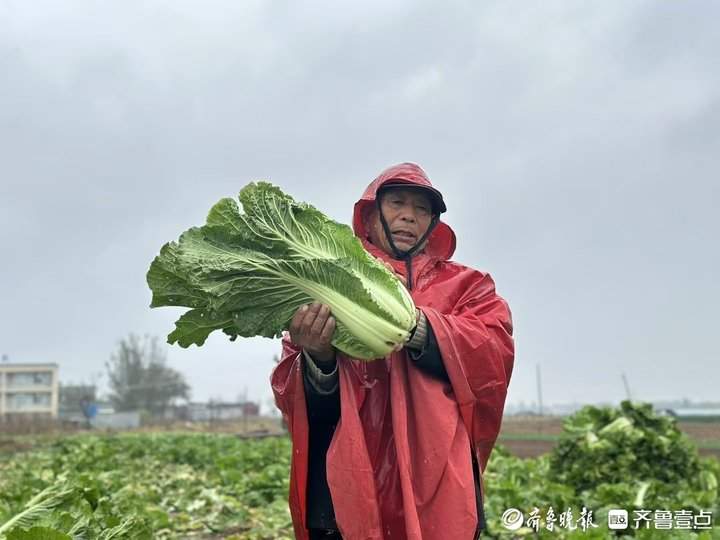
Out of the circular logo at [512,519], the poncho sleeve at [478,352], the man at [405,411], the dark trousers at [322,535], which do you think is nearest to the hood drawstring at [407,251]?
the man at [405,411]

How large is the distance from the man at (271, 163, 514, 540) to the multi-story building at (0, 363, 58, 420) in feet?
309

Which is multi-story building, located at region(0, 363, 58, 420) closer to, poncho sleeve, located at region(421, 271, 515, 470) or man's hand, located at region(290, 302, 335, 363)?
man's hand, located at region(290, 302, 335, 363)

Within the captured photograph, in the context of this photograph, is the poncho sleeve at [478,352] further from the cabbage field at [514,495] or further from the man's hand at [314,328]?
the cabbage field at [514,495]

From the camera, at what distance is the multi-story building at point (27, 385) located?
86938 mm

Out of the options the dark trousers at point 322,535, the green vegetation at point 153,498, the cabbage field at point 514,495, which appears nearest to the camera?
the dark trousers at point 322,535

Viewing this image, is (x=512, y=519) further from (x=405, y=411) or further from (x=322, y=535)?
(x=405, y=411)

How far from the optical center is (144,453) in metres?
18.6

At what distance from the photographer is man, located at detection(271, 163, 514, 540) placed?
2506mm

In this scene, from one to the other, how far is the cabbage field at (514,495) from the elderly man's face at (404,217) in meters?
1.98

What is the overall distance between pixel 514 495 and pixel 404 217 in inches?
221

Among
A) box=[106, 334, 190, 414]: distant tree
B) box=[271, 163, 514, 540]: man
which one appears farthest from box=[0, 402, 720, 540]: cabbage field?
box=[106, 334, 190, 414]: distant tree

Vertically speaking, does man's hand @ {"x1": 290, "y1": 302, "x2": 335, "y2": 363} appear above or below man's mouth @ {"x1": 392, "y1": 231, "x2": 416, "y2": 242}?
below

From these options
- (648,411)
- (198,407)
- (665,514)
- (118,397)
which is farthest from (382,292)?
(198,407)

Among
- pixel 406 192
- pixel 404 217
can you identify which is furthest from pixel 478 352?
pixel 406 192
